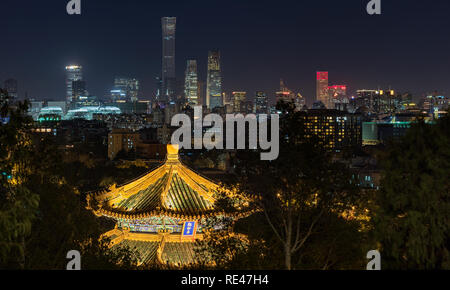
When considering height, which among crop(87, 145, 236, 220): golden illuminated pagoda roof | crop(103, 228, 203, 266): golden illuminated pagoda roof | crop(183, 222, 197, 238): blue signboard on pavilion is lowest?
crop(103, 228, 203, 266): golden illuminated pagoda roof

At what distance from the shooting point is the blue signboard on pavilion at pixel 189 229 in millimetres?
12234

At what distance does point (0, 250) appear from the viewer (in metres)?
7.59

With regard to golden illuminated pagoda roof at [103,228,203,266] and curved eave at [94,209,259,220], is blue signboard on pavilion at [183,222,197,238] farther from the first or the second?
curved eave at [94,209,259,220]

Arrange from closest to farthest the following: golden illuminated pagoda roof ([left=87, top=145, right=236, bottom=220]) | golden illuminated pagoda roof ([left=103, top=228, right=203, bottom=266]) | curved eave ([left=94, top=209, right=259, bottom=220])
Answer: golden illuminated pagoda roof ([left=103, top=228, right=203, bottom=266]) → curved eave ([left=94, top=209, right=259, bottom=220]) → golden illuminated pagoda roof ([left=87, top=145, right=236, bottom=220])

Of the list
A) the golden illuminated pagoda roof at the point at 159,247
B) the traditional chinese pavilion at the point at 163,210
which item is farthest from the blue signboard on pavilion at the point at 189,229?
the golden illuminated pagoda roof at the point at 159,247

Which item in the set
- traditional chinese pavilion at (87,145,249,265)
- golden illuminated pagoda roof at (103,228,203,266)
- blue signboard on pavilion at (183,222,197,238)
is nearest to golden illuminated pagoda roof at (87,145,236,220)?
traditional chinese pavilion at (87,145,249,265)

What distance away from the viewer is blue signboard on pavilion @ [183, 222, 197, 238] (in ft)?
40.1

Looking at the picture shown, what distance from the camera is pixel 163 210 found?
11914 millimetres

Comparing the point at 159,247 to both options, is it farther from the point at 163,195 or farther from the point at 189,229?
the point at 163,195

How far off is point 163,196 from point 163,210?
56 cm

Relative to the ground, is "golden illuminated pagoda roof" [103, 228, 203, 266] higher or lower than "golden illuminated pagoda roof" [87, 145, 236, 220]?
lower
